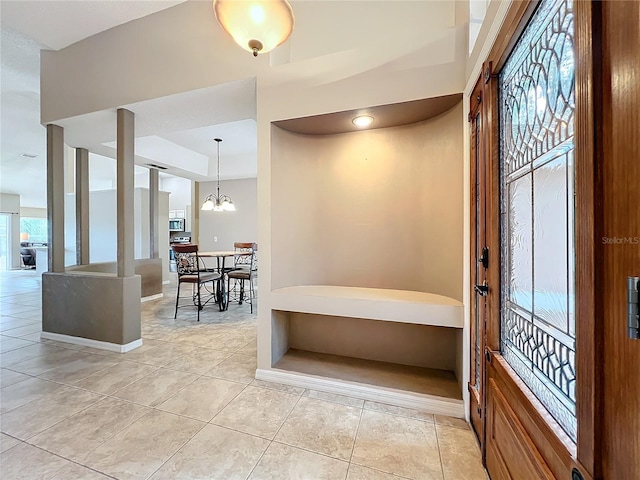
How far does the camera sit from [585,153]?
2.20ft

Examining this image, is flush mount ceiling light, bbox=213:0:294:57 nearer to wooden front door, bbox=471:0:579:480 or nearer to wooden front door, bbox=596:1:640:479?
wooden front door, bbox=471:0:579:480

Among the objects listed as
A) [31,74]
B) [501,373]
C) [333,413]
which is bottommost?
[333,413]

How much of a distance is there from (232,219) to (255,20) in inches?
235

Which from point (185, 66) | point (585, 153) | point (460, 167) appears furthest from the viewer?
point (185, 66)

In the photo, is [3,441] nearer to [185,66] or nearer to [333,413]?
[333,413]

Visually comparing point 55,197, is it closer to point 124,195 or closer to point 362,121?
point 124,195

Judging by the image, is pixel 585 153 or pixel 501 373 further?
pixel 501 373

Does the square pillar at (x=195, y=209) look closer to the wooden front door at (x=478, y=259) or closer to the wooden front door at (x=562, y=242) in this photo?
the wooden front door at (x=478, y=259)

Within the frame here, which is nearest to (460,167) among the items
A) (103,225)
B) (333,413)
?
(333,413)

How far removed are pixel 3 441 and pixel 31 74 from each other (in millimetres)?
4192

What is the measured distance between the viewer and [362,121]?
2.38m

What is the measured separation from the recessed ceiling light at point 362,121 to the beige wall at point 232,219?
4877 mm

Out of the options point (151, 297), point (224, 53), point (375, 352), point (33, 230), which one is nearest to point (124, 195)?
point (224, 53)

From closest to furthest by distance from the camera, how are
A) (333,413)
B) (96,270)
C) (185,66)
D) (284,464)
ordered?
(284,464), (333,413), (185,66), (96,270)
